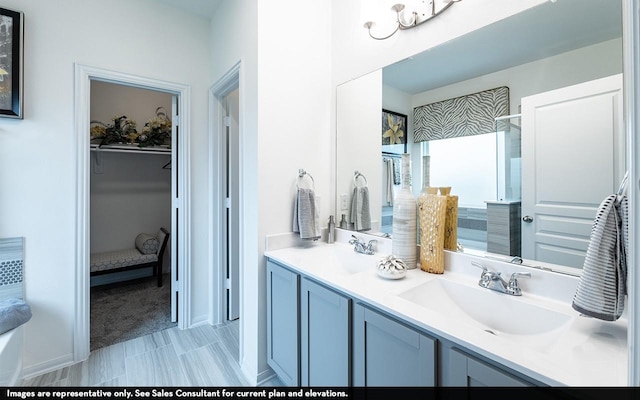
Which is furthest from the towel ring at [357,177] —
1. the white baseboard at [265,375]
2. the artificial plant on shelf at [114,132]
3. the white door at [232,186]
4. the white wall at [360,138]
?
the artificial plant on shelf at [114,132]

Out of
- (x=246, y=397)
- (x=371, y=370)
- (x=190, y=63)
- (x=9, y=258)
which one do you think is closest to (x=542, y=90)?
(x=371, y=370)

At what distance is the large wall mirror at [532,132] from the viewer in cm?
98

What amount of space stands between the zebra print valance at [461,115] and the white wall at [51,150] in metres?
2.25

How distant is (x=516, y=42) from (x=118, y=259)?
13.4 ft

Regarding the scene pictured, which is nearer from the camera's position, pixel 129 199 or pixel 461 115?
pixel 461 115

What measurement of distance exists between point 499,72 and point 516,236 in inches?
29.0

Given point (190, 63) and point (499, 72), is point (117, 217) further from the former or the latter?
point (499, 72)

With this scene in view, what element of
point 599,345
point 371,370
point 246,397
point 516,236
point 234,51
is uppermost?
point 234,51

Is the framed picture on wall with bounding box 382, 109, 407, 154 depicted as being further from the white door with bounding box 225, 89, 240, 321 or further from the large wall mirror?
the white door with bounding box 225, 89, 240, 321

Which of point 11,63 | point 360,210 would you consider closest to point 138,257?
point 11,63

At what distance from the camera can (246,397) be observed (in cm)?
168

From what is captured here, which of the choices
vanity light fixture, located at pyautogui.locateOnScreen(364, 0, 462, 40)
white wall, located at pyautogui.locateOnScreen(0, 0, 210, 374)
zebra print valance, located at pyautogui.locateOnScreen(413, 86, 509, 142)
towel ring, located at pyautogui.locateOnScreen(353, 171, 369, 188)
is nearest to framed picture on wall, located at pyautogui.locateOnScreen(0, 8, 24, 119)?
white wall, located at pyautogui.locateOnScreen(0, 0, 210, 374)

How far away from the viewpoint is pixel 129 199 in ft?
12.5

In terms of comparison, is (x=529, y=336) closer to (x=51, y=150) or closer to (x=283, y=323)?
(x=283, y=323)
